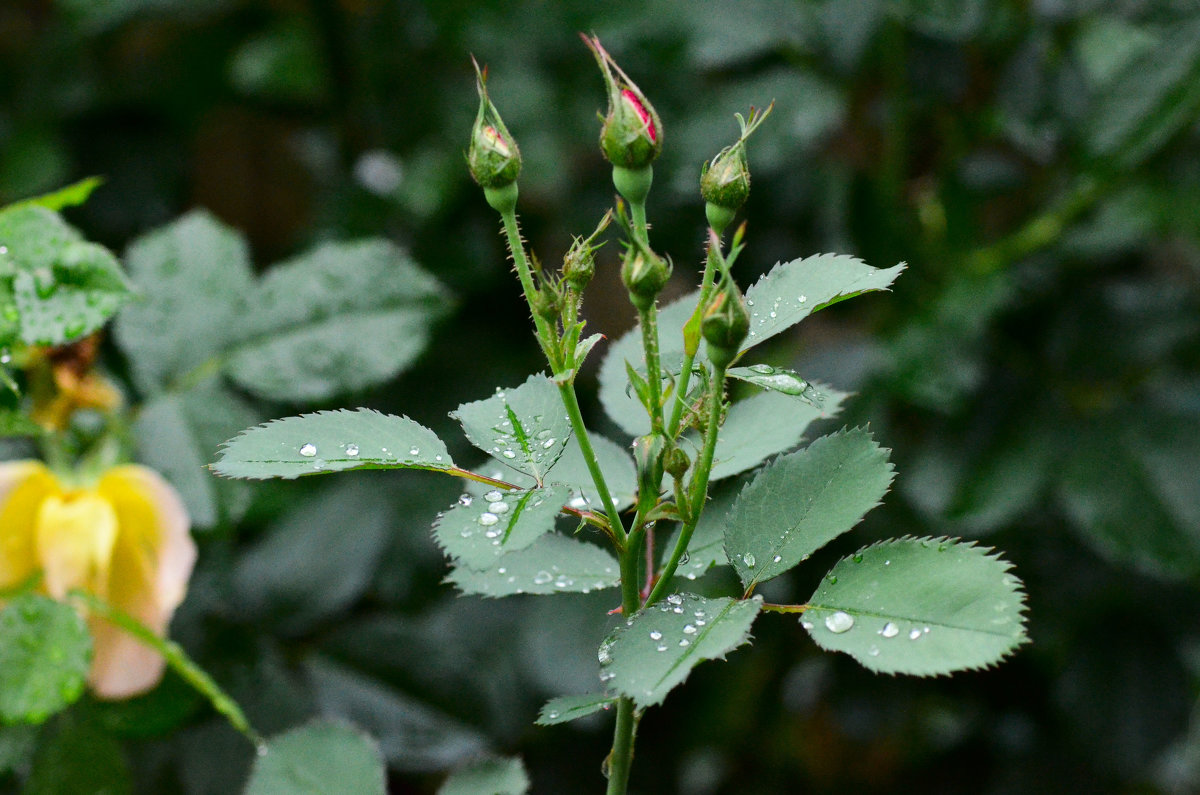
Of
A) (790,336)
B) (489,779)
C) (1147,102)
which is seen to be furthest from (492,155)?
(790,336)

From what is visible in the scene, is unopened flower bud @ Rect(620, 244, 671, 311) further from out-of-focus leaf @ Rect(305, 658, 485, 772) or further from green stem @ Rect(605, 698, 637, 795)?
out-of-focus leaf @ Rect(305, 658, 485, 772)

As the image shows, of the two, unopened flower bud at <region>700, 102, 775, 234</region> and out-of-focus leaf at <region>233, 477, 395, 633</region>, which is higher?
unopened flower bud at <region>700, 102, 775, 234</region>

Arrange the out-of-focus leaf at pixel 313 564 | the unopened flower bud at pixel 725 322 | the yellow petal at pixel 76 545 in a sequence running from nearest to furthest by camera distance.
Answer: the unopened flower bud at pixel 725 322, the yellow petal at pixel 76 545, the out-of-focus leaf at pixel 313 564

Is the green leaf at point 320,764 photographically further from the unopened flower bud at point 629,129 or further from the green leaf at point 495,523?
the unopened flower bud at point 629,129

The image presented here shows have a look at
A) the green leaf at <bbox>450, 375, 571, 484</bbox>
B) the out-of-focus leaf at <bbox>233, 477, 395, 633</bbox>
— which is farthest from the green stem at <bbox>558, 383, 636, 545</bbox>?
the out-of-focus leaf at <bbox>233, 477, 395, 633</bbox>

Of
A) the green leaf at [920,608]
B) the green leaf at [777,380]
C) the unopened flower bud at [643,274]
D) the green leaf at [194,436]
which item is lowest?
the green leaf at [194,436]

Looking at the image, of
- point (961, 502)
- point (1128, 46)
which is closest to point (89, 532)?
point (961, 502)

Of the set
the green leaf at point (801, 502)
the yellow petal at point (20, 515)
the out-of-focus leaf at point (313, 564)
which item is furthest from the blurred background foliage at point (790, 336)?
the green leaf at point (801, 502)
